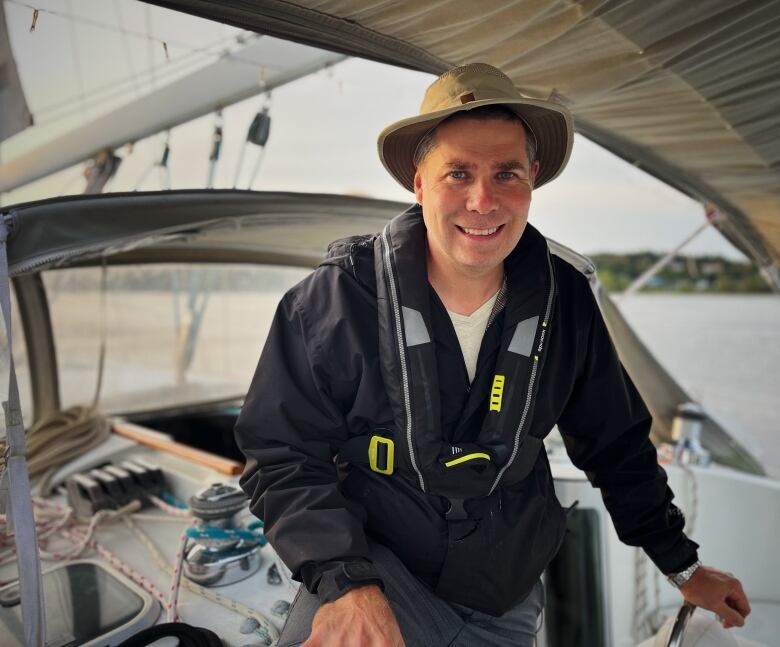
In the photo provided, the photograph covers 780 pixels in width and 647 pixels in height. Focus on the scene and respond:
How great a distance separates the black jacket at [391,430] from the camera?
1.27 metres

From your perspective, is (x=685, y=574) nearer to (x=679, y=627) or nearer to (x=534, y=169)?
(x=679, y=627)

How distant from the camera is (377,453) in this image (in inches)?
54.6

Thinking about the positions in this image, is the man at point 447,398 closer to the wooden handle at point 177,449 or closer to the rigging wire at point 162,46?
the rigging wire at point 162,46

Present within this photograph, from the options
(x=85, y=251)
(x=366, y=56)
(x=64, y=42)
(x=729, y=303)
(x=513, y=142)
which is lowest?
(x=729, y=303)

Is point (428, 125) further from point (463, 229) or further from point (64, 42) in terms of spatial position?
point (64, 42)

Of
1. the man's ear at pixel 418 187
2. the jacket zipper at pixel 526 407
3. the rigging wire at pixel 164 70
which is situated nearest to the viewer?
the jacket zipper at pixel 526 407

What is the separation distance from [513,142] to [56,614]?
2.04 metres

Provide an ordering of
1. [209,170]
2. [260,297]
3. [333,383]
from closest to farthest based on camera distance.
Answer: [333,383], [209,170], [260,297]

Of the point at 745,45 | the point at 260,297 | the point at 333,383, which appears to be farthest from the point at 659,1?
the point at 260,297

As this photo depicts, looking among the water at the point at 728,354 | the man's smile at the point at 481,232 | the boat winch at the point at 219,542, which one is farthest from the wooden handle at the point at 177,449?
the water at the point at 728,354

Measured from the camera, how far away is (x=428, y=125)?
1505 millimetres

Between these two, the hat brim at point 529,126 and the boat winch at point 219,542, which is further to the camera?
the boat winch at point 219,542

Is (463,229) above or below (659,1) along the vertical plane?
below

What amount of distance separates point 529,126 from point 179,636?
1.70 metres
